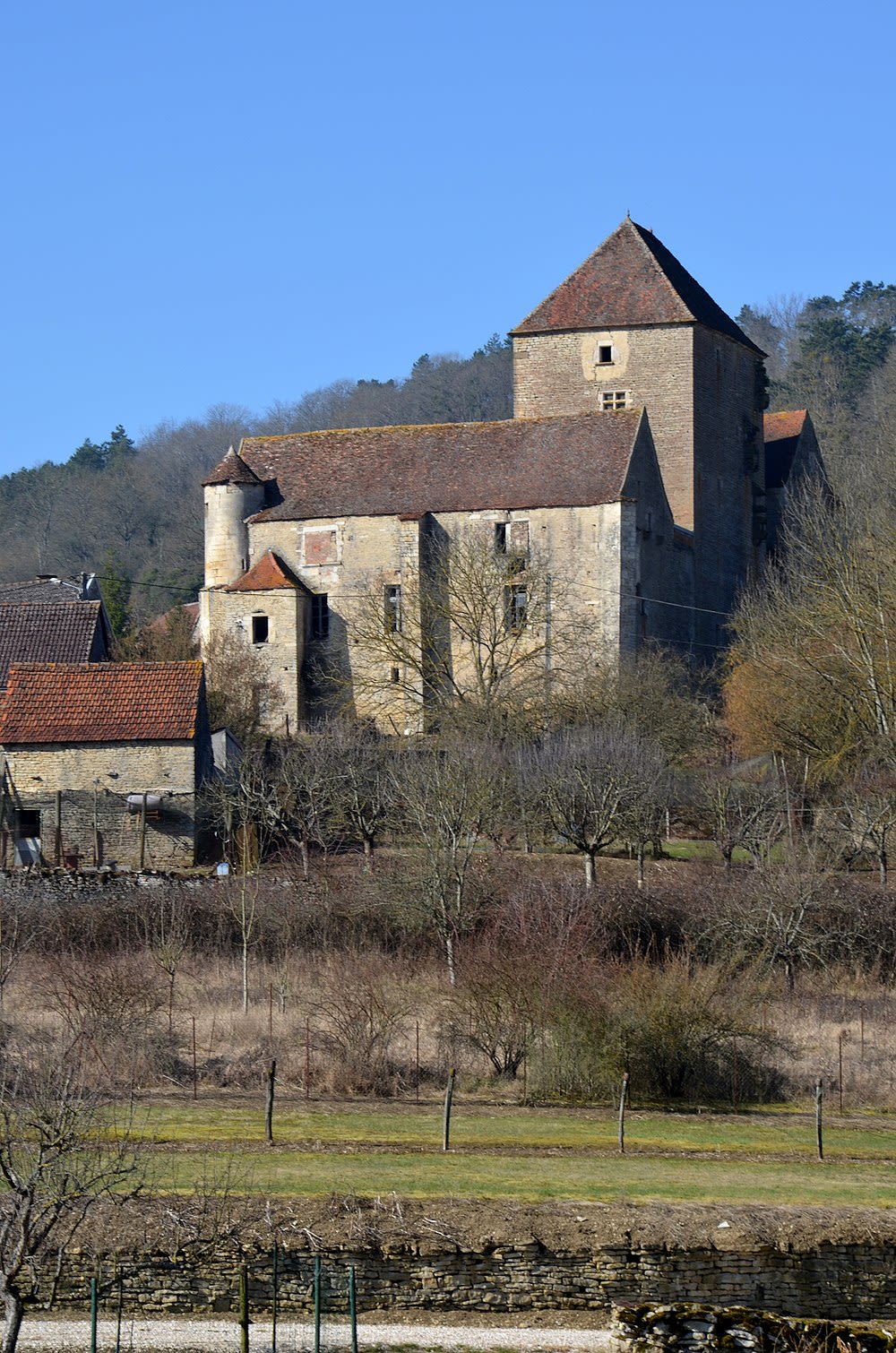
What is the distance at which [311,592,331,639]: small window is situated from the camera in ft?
159

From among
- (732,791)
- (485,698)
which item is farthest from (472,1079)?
(485,698)

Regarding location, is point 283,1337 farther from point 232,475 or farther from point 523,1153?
point 232,475

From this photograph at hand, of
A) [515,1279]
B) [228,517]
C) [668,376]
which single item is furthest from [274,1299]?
[668,376]

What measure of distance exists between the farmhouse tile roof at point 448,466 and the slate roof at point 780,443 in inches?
386

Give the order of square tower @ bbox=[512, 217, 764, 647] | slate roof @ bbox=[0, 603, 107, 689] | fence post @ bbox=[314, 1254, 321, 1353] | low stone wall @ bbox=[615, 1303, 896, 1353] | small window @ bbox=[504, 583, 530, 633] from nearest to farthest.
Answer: low stone wall @ bbox=[615, 1303, 896, 1353]
fence post @ bbox=[314, 1254, 321, 1353]
slate roof @ bbox=[0, 603, 107, 689]
small window @ bbox=[504, 583, 530, 633]
square tower @ bbox=[512, 217, 764, 647]

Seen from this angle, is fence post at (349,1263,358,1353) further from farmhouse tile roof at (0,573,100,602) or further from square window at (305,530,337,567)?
square window at (305,530,337,567)

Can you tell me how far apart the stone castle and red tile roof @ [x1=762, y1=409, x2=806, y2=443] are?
14.7ft

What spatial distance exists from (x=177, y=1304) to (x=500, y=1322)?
2.78 meters

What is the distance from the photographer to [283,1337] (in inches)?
635

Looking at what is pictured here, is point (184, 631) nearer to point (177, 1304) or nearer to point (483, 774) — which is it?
point (483, 774)

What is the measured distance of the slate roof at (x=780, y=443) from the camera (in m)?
57.3

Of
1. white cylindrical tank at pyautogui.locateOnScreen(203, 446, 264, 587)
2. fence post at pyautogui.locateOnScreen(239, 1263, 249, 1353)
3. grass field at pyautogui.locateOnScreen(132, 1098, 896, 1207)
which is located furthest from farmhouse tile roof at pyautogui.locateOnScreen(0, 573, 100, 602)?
fence post at pyautogui.locateOnScreen(239, 1263, 249, 1353)

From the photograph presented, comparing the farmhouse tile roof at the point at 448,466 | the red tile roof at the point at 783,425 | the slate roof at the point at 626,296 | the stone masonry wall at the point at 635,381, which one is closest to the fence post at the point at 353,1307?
the farmhouse tile roof at the point at 448,466

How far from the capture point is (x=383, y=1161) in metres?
19.6
